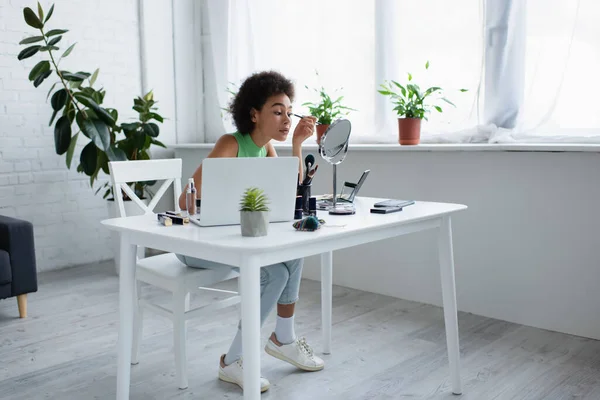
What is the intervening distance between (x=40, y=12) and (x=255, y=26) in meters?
1.44

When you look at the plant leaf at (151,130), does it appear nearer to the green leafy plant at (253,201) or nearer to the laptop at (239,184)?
the laptop at (239,184)

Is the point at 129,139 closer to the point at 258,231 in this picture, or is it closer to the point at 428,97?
the point at 428,97

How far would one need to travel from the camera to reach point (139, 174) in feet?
8.55

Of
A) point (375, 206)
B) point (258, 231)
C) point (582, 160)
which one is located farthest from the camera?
point (582, 160)

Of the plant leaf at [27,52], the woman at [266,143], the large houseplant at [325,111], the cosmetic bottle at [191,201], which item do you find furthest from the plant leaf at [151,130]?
the cosmetic bottle at [191,201]

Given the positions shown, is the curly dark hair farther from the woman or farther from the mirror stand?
the mirror stand

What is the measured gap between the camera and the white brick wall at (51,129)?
397 centimetres

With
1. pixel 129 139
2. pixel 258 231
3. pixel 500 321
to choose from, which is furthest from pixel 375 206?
pixel 129 139

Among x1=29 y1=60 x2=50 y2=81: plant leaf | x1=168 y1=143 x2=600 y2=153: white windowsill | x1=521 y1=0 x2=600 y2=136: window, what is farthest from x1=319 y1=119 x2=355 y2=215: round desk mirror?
x1=29 y1=60 x2=50 y2=81: plant leaf

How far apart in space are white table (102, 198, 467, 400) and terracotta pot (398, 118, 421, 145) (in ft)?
3.78

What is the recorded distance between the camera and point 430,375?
7.82 feet

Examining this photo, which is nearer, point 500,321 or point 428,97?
point 500,321

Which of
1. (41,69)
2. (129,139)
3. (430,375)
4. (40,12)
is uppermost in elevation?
(40,12)

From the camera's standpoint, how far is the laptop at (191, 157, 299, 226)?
171 cm
